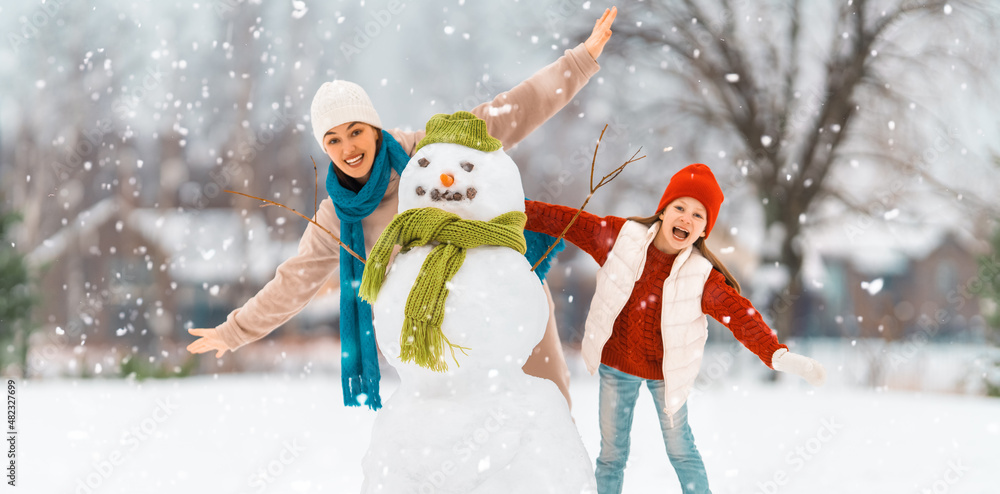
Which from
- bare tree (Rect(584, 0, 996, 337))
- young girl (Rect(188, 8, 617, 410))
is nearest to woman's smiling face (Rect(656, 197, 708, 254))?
young girl (Rect(188, 8, 617, 410))

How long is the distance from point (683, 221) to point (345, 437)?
315 centimetres

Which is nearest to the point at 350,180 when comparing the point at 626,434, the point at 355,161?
the point at 355,161

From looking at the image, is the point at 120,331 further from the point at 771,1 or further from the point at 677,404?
the point at 771,1

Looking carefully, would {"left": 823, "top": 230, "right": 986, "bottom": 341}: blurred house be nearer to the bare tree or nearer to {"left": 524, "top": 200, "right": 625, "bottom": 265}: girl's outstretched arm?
the bare tree

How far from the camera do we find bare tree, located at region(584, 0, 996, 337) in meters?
6.01

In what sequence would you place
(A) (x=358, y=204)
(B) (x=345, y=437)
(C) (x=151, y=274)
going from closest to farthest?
(A) (x=358, y=204), (B) (x=345, y=437), (C) (x=151, y=274)

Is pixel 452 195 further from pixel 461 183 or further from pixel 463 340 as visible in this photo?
pixel 463 340

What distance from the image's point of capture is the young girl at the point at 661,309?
2076 millimetres

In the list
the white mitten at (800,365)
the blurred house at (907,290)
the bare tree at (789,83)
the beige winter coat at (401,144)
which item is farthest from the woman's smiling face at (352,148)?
the blurred house at (907,290)

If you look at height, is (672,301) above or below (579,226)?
below

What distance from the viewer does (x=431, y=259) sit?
1758mm

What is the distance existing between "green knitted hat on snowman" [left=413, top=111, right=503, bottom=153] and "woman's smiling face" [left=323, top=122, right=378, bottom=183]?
28 centimetres

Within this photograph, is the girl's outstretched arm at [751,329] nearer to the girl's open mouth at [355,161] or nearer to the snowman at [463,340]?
the snowman at [463,340]

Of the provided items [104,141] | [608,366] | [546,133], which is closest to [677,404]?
[608,366]
